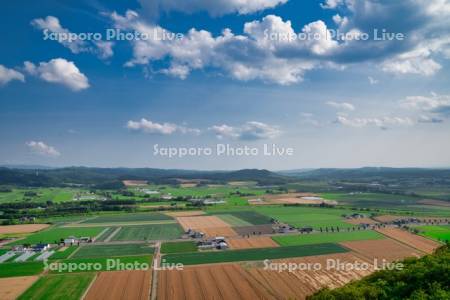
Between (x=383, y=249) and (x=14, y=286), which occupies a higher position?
(x=383, y=249)

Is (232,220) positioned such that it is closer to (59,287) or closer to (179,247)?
(179,247)

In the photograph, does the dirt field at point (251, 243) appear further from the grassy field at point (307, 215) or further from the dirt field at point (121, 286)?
the dirt field at point (121, 286)

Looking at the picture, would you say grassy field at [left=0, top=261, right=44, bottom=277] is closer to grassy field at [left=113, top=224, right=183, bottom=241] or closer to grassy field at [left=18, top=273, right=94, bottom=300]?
grassy field at [left=18, top=273, right=94, bottom=300]

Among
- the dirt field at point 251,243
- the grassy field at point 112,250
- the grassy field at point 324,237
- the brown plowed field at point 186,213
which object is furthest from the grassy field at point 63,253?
the brown plowed field at point 186,213

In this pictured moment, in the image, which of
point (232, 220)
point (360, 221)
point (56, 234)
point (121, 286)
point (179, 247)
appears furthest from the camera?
point (232, 220)

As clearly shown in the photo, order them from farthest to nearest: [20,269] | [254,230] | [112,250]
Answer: [254,230]
[112,250]
[20,269]

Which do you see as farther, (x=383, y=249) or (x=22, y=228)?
(x=22, y=228)

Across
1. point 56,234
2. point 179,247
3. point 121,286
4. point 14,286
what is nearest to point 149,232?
point 179,247
